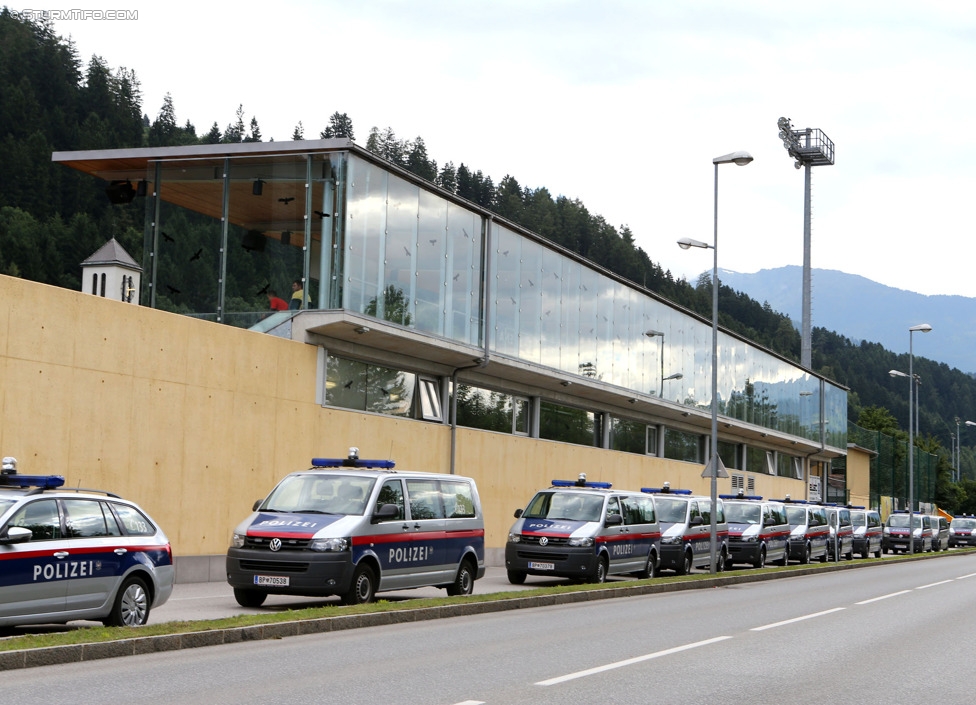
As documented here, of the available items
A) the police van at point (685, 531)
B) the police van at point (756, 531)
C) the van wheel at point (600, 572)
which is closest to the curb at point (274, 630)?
the van wheel at point (600, 572)

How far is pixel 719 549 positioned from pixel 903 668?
63.7 feet

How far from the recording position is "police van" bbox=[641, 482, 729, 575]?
90.4ft

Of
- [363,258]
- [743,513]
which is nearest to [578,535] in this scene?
[363,258]

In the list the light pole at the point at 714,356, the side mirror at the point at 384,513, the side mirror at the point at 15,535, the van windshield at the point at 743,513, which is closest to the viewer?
the side mirror at the point at 15,535

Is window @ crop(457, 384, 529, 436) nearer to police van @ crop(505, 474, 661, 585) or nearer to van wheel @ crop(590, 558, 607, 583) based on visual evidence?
police van @ crop(505, 474, 661, 585)

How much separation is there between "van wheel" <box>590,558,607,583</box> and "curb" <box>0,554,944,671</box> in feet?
3.32

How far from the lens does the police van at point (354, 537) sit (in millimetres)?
15492

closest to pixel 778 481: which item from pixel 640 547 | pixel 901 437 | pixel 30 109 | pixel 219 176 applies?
pixel 640 547

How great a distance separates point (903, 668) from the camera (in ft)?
36.8

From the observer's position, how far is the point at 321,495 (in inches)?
656

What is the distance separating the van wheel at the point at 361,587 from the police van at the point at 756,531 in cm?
1781

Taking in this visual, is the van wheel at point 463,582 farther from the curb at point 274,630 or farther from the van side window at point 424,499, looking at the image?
the curb at point 274,630

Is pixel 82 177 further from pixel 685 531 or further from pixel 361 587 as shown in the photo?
pixel 361 587

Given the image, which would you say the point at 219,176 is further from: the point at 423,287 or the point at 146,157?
the point at 423,287
